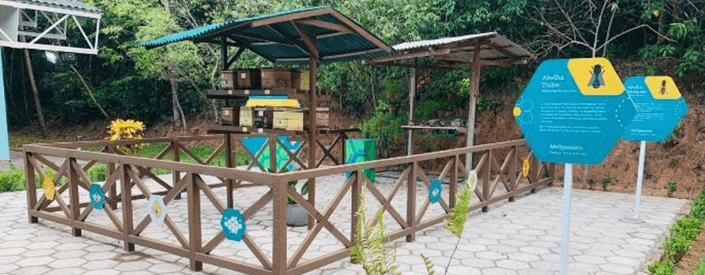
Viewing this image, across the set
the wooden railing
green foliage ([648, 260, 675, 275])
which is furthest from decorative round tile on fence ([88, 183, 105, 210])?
green foliage ([648, 260, 675, 275])

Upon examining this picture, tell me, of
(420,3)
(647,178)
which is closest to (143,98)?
(420,3)

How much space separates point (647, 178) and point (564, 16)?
4.49m

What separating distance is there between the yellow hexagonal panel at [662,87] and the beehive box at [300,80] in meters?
4.72

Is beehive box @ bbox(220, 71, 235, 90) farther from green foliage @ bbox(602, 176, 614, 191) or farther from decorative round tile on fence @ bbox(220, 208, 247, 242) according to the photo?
green foliage @ bbox(602, 176, 614, 191)

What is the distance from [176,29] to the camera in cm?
1521

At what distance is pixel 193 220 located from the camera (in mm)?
4352

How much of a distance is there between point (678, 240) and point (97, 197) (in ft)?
21.9

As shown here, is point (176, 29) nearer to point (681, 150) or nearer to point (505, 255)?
point (505, 255)

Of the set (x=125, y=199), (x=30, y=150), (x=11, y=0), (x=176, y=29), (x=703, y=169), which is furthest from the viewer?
(x=176, y=29)

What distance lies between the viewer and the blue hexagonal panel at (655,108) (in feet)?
20.5

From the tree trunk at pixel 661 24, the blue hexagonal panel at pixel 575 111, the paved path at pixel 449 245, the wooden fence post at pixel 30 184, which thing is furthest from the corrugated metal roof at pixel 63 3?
the tree trunk at pixel 661 24

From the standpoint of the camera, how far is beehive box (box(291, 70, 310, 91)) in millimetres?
5812

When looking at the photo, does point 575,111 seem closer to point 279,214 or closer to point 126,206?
point 279,214

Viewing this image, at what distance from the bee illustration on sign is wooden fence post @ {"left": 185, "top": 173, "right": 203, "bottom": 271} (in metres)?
3.48
